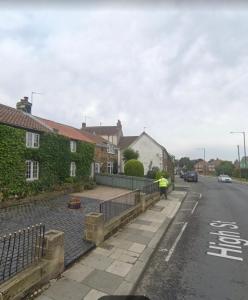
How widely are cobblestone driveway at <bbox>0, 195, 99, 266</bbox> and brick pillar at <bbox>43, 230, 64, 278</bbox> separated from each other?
0.58 m

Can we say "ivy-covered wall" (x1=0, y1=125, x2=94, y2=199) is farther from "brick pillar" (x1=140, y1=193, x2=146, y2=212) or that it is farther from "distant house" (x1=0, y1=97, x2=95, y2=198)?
"brick pillar" (x1=140, y1=193, x2=146, y2=212)

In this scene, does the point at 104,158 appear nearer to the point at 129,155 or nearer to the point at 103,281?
the point at 129,155

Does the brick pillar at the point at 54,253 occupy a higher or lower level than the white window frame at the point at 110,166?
lower

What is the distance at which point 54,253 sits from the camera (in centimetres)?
632

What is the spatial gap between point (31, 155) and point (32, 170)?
129 cm

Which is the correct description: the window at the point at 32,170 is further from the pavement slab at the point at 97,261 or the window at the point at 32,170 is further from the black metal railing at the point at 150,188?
the pavement slab at the point at 97,261

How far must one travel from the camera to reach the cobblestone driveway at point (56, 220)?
851 cm

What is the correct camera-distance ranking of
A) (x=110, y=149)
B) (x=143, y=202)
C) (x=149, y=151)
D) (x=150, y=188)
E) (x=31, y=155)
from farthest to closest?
(x=149, y=151), (x=110, y=149), (x=31, y=155), (x=150, y=188), (x=143, y=202)

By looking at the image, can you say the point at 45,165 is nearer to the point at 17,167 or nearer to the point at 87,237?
the point at 17,167

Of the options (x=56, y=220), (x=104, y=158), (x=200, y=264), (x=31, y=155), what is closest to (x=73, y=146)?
(x=31, y=155)

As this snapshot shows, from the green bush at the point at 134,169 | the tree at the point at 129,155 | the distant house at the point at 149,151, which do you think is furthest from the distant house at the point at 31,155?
the distant house at the point at 149,151

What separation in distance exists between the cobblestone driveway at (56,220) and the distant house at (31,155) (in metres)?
2.20

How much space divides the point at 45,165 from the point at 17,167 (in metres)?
3.48

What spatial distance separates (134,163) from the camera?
3538cm
